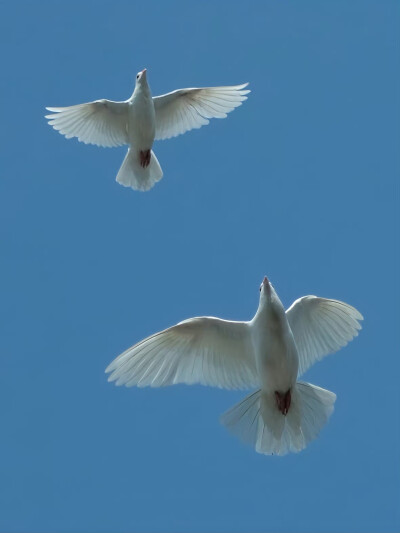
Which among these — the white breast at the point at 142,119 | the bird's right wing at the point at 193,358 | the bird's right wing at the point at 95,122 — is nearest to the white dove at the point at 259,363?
the bird's right wing at the point at 193,358

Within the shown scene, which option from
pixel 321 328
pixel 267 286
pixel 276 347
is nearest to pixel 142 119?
pixel 321 328

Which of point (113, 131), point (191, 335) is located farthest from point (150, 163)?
point (191, 335)

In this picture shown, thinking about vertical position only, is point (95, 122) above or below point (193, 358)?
above

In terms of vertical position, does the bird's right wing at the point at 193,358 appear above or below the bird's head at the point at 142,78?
below

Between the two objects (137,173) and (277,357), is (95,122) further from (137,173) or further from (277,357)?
(277,357)

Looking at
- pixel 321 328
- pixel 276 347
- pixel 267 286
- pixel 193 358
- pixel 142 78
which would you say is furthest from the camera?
pixel 142 78

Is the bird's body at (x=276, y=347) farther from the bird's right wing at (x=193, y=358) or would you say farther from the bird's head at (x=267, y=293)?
the bird's right wing at (x=193, y=358)

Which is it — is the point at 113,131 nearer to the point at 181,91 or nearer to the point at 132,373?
the point at 181,91
